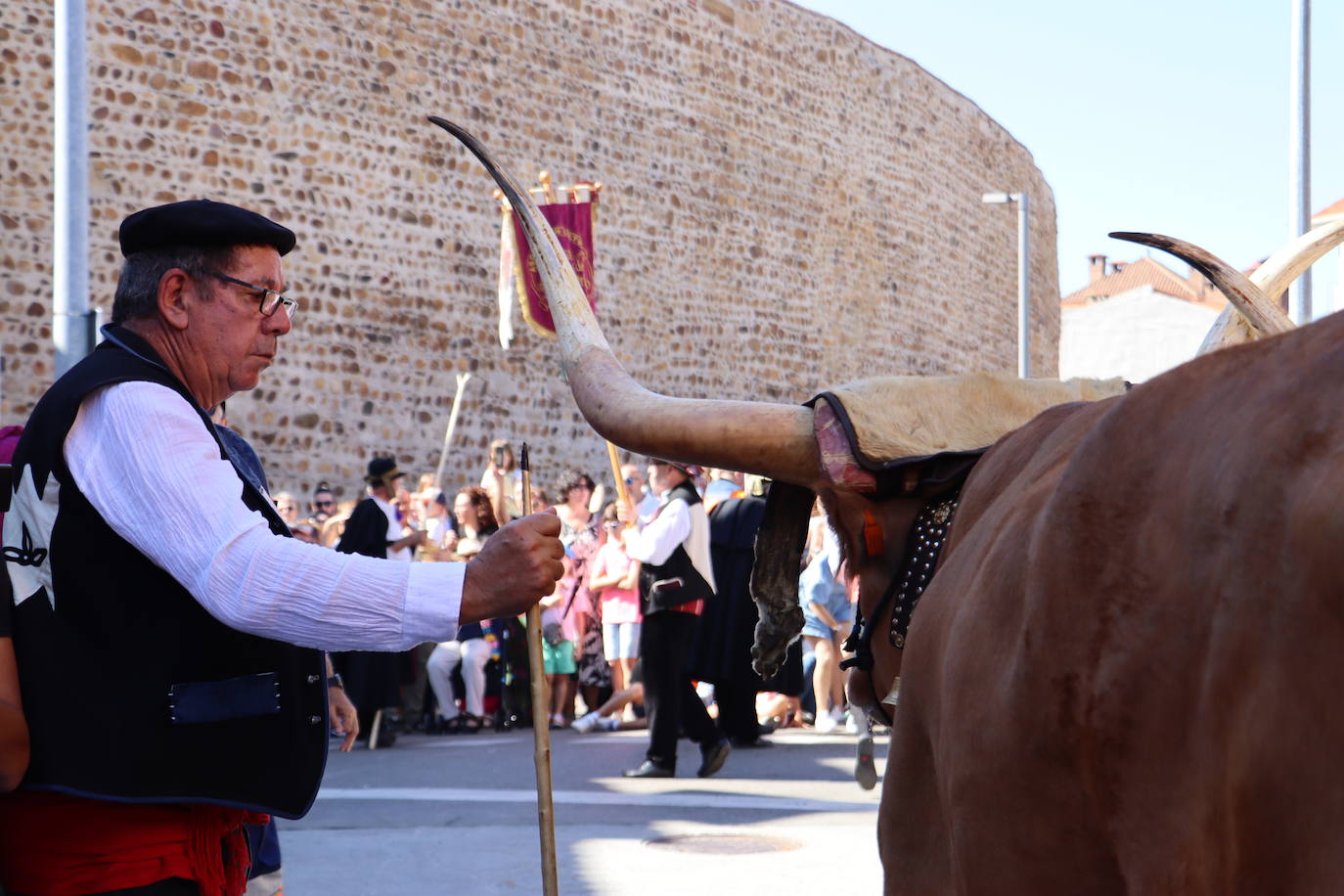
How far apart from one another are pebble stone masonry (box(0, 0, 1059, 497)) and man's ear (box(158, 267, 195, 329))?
13407 mm

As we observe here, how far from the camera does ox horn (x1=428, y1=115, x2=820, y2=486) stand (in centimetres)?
228

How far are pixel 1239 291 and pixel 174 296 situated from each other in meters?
1.58

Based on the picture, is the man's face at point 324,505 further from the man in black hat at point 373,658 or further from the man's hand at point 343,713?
the man's hand at point 343,713

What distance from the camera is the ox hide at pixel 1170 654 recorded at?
3.64 feet

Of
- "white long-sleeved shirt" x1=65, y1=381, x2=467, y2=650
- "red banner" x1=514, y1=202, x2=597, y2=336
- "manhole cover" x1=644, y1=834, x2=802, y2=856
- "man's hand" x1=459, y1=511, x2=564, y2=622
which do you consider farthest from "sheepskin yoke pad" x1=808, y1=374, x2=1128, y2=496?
"red banner" x1=514, y1=202, x2=597, y2=336

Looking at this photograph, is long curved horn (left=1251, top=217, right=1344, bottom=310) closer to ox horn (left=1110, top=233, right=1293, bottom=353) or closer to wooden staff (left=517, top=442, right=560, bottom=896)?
ox horn (left=1110, top=233, right=1293, bottom=353)

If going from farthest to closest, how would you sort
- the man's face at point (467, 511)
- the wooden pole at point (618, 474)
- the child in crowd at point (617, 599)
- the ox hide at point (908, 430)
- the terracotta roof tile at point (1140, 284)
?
1. the terracotta roof tile at point (1140, 284)
2. the child in crowd at point (617, 599)
3. the man's face at point (467, 511)
4. the wooden pole at point (618, 474)
5. the ox hide at point (908, 430)

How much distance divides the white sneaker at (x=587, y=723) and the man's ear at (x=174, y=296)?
29.9 ft

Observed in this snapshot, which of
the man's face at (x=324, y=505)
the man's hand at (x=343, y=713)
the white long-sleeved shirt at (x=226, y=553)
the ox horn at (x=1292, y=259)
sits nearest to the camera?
the white long-sleeved shirt at (x=226, y=553)

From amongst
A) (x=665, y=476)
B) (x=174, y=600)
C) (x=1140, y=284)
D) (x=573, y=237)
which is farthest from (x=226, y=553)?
(x=1140, y=284)

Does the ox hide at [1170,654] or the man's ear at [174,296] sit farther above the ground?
the man's ear at [174,296]

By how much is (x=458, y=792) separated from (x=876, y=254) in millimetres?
21803

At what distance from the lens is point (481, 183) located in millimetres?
20375

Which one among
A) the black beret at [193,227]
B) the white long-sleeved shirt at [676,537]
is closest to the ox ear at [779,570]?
the black beret at [193,227]
